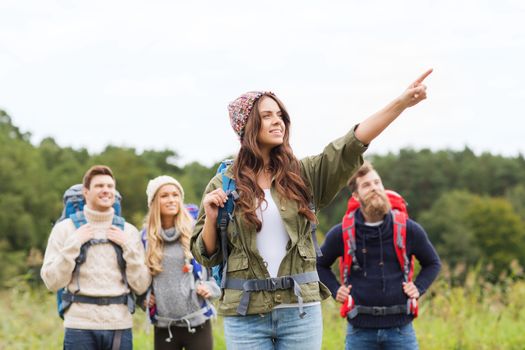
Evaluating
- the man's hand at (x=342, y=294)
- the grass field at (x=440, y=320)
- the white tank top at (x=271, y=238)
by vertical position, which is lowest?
the grass field at (x=440, y=320)

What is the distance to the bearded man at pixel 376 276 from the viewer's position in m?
5.41

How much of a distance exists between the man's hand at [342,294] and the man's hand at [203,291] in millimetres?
1224

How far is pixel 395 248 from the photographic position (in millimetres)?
5516

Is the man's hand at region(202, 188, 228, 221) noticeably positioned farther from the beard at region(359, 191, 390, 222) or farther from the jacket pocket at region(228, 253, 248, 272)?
the beard at region(359, 191, 390, 222)

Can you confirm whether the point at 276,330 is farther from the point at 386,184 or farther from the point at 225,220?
the point at 386,184

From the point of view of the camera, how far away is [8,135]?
198ft

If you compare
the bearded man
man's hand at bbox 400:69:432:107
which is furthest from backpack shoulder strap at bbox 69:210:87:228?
man's hand at bbox 400:69:432:107

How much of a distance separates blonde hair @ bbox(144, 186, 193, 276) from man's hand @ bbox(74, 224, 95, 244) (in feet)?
1.63

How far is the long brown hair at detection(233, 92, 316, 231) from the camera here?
3967 millimetres

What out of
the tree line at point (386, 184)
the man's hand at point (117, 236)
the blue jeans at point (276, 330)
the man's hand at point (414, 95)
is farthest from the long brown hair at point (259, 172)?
the tree line at point (386, 184)

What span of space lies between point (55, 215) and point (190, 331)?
4666 cm

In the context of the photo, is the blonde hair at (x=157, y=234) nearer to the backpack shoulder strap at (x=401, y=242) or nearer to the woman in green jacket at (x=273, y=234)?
the backpack shoulder strap at (x=401, y=242)

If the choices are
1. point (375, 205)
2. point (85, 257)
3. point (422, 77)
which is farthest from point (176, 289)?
point (422, 77)

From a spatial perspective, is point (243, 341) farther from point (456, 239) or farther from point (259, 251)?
point (456, 239)
